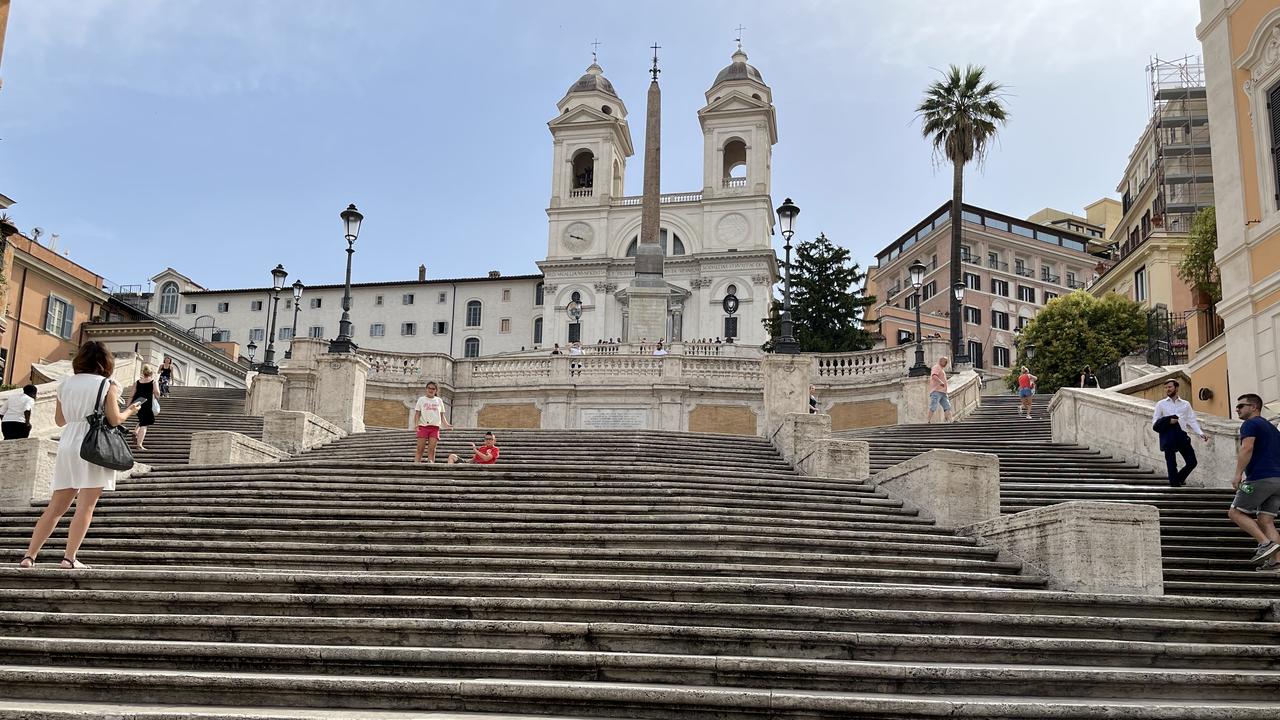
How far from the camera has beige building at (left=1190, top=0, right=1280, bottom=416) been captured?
1764 centimetres

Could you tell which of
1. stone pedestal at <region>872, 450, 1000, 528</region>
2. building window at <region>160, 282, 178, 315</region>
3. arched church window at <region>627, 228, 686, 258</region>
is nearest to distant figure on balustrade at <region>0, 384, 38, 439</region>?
stone pedestal at <region>872, 450, 1000, 528</region>

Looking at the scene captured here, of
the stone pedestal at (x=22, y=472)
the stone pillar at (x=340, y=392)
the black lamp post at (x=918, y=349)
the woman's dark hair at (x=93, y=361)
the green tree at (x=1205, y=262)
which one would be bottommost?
the stone pedestal at (x=22, y=472)

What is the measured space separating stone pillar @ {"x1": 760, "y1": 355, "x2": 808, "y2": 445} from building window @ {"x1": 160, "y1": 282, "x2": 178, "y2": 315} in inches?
3260

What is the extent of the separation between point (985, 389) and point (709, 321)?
3343 cm

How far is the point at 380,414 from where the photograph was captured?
30641 millimetres

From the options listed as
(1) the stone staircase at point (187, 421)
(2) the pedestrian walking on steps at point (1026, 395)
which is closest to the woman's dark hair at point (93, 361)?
(1) the stone staircase at point (187, 421)

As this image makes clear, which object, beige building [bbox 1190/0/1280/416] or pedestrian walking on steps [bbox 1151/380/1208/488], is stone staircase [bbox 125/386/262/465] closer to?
pedestrian walking on steps [bbox 1151/380/1208/488]

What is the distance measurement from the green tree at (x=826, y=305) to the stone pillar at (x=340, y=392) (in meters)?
26.3

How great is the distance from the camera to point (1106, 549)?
9234mm

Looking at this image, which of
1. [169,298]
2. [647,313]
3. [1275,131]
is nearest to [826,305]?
[647,313]

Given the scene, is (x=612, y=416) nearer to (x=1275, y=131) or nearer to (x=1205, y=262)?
(x=1275, y=131)

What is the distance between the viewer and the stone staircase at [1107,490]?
1007cm

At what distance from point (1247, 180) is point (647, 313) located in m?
32.5

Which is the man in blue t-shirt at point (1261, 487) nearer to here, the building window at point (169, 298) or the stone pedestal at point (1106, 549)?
the stone pedestal at point (1106, 549)
